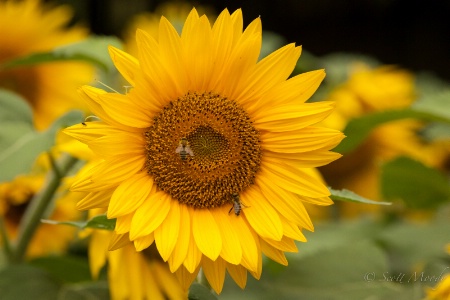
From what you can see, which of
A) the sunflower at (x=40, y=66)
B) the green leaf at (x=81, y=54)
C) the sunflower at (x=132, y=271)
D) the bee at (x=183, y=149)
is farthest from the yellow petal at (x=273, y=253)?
the sunflower at (x=40, y=66)

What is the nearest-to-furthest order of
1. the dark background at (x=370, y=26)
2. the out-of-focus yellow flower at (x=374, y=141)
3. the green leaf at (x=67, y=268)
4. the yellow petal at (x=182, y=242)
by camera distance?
1. the yellow petal at (x=182, y=242)
2. the green leaf at (x=67, y=268)
3. the out-of-focus yellow flower at (x=374, y=141)
4. the dark background at (x=370, y=26)

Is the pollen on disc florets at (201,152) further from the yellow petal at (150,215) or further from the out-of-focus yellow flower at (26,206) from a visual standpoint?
the out-of-focus yellow flower at (26,206)

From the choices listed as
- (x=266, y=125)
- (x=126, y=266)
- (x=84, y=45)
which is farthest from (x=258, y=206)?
(x=84, y=45)

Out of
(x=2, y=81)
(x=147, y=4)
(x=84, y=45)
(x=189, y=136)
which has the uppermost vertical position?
(x=189, y=136)

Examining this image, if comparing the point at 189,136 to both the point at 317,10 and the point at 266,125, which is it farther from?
the point at 317,10

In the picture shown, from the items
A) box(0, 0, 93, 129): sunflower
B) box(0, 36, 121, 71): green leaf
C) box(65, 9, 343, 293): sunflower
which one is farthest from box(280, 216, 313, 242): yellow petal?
box(0, 0, 93, 129): sunflower

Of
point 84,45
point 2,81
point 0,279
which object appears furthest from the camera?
point 2,81

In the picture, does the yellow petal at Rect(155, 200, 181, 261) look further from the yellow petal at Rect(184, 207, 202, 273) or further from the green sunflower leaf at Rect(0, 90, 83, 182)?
the green sunflower leaf at Rect(0, 90, 83, 182)

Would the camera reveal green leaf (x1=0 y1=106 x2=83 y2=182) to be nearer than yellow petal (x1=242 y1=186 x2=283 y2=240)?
No
